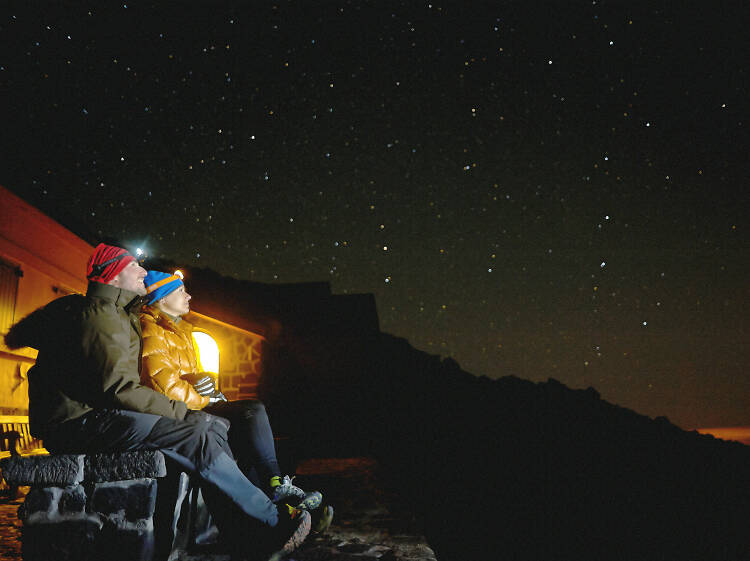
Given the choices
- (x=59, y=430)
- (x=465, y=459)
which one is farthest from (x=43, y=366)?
(x=465, y=459)

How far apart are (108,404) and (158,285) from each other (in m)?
1.09

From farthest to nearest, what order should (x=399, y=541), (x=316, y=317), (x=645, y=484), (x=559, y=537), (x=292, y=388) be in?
(x=645, y=484)
(x=559, y=537)
(x=316, y=317)
(x=292, y=388)
(x=399, y=541)

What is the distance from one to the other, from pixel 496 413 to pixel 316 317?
70.1 ft

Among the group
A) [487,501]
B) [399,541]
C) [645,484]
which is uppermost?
[399,541]

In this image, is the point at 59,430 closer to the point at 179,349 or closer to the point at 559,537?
the point at 179,349

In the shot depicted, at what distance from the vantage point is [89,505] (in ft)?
7.27

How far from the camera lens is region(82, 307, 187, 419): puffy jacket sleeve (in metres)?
2.19

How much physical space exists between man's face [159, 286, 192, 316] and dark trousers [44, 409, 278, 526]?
893 millimetres

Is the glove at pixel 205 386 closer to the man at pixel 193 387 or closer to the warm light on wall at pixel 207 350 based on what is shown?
the man at pixel 193 387

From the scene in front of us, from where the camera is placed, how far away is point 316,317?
17.7 m

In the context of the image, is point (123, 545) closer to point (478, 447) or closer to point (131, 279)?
point (131, 279)

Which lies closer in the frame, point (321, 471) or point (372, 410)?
point (321, 471)

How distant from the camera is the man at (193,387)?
2.73m

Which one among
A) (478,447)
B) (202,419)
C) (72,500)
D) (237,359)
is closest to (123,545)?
(72,500)
